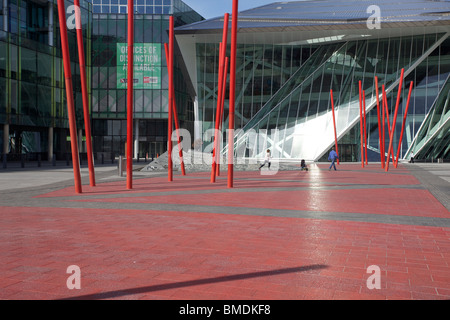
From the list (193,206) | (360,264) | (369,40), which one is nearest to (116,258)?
(360,264)

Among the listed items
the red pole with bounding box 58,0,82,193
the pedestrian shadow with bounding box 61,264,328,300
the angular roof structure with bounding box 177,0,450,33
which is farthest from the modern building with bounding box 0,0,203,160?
the pedestrian shadow with bounding box 61,264,328,300

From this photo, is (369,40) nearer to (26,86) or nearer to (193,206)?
(26,86)

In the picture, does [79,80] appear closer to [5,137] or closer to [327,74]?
[5,137]

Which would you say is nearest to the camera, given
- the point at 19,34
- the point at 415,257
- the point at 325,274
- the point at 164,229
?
the point at 325,274

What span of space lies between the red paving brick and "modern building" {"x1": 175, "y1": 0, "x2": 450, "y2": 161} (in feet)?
106

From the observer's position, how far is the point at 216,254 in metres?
5.68

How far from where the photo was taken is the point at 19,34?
3969cm

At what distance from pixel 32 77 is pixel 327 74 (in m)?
27.4

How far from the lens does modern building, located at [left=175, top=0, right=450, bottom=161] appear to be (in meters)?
40.9

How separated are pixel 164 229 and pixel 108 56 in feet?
190

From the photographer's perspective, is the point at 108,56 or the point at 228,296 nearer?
the point at 228,296

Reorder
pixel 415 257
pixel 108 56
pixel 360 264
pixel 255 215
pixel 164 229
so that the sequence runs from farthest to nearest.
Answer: pixel 108 56
pixel 255 215
pixel 164 229
pixel 415 257
pixel 360 264

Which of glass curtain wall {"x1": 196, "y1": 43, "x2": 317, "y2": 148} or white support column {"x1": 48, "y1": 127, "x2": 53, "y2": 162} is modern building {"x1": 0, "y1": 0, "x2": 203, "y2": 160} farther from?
glass curtain wall {"x1": 196, "y1": 43, "x2": 317, "y2": 148}

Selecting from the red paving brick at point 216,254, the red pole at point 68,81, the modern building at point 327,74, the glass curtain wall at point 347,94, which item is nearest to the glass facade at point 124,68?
the modern building at point 327,74
